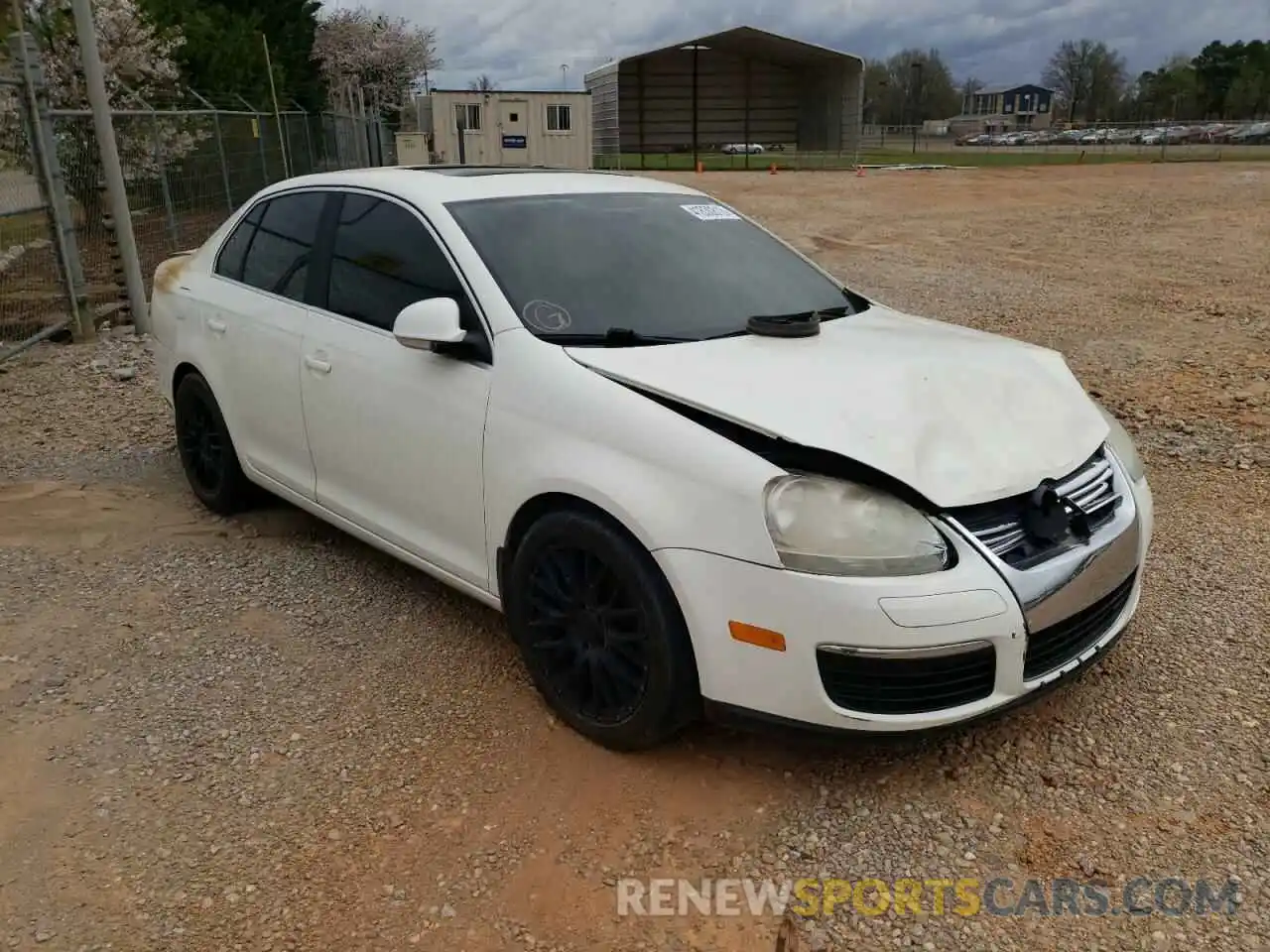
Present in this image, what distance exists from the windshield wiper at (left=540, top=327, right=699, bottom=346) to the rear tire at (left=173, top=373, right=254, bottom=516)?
7.01ft

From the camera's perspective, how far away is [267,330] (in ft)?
14.0

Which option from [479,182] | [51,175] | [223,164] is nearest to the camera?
[479,182]

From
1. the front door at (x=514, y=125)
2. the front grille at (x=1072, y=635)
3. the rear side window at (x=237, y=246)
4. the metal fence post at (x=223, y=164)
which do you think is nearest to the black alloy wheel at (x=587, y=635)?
the front grille at (x=1072, y=635)

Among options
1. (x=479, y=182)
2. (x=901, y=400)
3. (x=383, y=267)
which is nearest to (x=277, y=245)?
(x=383, y=267)

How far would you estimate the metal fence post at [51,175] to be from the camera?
8289mm

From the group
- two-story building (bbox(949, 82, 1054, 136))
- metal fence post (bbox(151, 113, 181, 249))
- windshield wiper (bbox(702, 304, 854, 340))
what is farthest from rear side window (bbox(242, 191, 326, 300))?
two-story building (bbox(949, 82, 1054, 136))

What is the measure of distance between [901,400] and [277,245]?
278 cm

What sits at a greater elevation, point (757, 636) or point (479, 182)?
point (479, 182)

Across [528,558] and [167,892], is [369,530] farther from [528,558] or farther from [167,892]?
[167,892]

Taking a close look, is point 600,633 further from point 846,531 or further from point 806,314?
point 806,314

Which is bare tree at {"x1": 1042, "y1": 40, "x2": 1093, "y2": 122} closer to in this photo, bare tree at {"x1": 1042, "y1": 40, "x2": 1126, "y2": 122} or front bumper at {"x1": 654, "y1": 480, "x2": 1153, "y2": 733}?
bare tree at {"x1": 1042, "y1": 40, "x2": 1126, "y2": 122}

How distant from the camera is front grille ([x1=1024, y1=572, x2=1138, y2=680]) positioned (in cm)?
276

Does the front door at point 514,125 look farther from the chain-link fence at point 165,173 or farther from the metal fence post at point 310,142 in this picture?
the chain-link fence at point 165,173

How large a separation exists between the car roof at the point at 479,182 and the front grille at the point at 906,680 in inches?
84.0
